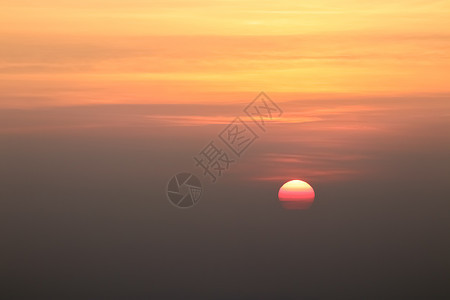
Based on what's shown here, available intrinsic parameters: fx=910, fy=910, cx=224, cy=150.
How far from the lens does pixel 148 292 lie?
84.6 meters

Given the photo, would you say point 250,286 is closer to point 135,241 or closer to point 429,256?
point 135,241

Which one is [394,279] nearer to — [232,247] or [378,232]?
[378,232]

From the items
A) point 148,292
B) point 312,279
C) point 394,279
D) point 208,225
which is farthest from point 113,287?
point 394,279

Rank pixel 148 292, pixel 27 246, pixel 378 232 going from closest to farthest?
pixel 27 246
pixel 378 232
pixel 148 292

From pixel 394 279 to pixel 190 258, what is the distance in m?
21.2

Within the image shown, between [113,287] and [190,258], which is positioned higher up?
[190,258]

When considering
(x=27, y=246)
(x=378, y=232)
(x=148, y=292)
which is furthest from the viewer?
(x=148, y=292)

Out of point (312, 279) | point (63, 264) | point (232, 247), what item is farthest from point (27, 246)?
point (312, 279)

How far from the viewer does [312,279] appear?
86938mm

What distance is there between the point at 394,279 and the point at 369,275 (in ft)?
13.9

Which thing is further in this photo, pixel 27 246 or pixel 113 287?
pixel 113 287

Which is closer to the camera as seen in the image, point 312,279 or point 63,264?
point 63,264

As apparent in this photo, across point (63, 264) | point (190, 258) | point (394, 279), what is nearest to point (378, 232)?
point (394, 279)

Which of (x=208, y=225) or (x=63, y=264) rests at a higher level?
(x=208, y=225)
